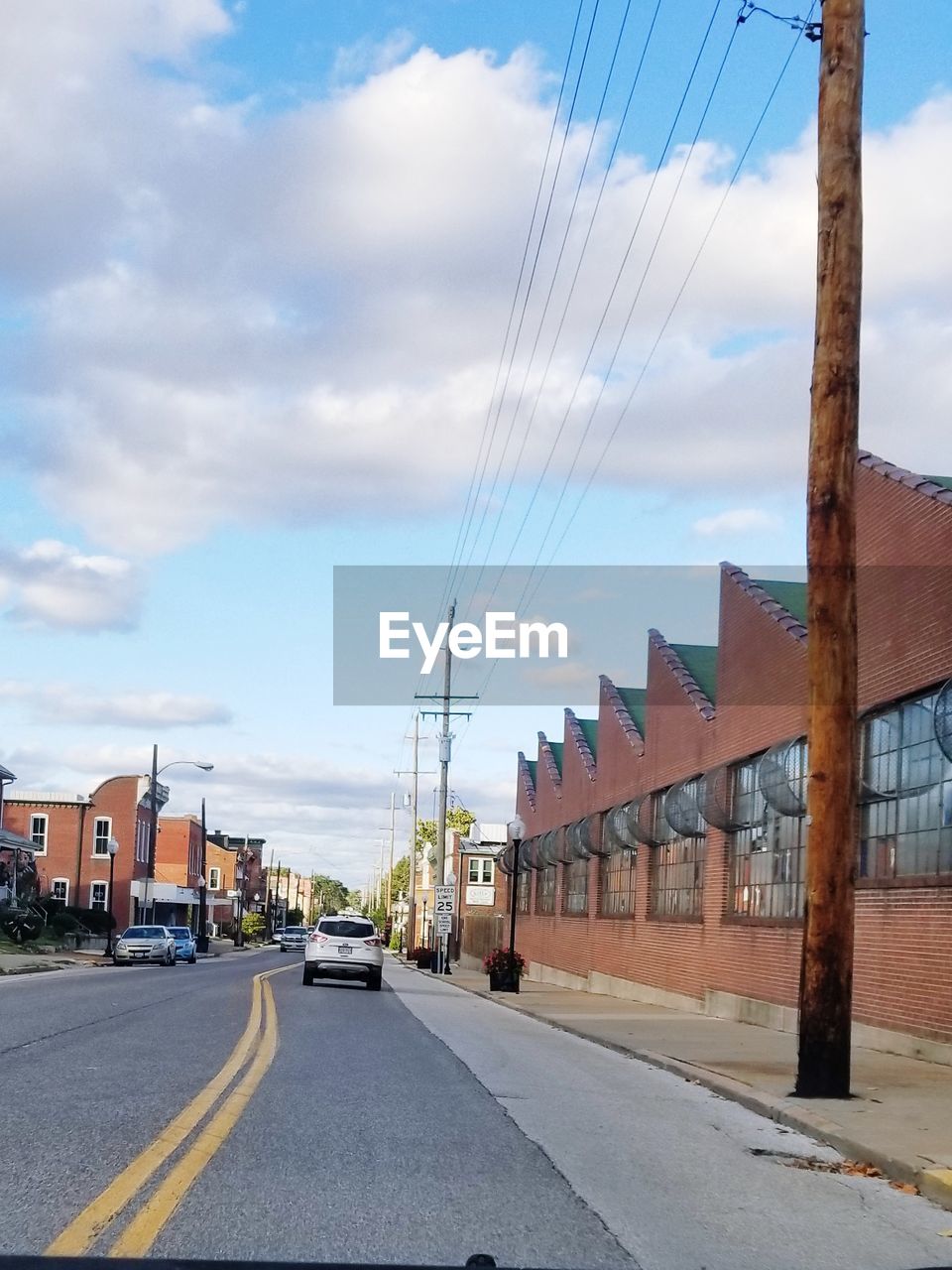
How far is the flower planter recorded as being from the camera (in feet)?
119

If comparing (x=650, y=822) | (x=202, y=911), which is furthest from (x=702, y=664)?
(x=202, y=911)

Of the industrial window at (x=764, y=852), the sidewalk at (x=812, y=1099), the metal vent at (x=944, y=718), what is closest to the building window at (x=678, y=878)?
the industrial window at (x=764, y=852)

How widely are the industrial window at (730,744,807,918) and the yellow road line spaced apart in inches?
448

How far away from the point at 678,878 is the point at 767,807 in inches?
274

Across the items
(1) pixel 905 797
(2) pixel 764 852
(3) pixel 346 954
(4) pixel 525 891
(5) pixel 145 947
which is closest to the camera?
(1) pixel 905 797

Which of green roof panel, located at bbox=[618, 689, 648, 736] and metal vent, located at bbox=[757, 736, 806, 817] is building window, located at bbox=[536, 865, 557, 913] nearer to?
green roof panel, located at bbox=[618, 689, 648, 736]

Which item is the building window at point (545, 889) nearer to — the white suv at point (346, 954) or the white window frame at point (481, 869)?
the white suv at point (346, 954)

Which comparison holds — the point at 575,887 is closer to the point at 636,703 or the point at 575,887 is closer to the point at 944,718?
the point at 636,703

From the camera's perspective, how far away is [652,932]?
105 feet

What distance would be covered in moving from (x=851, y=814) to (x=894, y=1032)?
6.57 m

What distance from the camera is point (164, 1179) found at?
7.70 m

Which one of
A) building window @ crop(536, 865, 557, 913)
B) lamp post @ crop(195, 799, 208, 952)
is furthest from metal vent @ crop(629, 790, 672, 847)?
lamp post @ crop(195, 799, 208, 952)

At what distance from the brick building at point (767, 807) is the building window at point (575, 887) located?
140 mm

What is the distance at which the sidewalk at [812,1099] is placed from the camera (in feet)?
31.9
